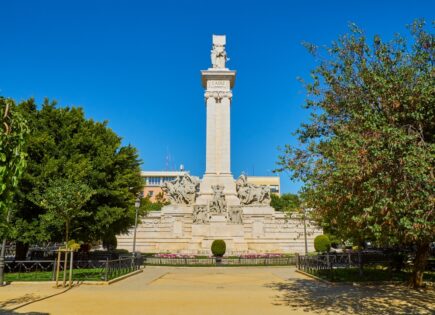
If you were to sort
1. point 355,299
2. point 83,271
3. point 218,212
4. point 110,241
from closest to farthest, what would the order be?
point 355,299
point 83,271
point 110,241
point 218,212

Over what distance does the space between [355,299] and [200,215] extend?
30887mm

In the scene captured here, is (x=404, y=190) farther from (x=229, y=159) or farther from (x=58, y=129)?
(x=229, y=159)

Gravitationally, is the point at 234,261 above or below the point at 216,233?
below

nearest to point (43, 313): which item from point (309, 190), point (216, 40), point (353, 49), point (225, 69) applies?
point (309, 190)

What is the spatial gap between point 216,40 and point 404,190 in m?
47.8

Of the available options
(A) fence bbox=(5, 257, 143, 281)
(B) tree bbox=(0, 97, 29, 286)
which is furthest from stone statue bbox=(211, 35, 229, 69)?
(B) tree bbox=(0, 97, 29, 286)

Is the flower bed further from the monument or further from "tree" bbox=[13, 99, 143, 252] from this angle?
the monument

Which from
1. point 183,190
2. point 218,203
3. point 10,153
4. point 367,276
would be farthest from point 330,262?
point 183,190

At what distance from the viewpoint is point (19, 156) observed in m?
6.99

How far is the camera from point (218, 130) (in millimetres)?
50031

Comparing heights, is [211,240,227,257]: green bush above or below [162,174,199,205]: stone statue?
below

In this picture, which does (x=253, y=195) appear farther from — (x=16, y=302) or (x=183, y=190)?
(x=16, y=302)

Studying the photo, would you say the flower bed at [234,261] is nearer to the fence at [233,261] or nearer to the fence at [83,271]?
the fence at [233,261]

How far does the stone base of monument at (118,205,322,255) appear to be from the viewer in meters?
40.4
